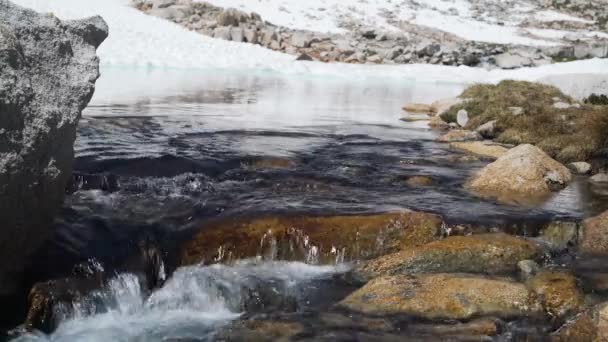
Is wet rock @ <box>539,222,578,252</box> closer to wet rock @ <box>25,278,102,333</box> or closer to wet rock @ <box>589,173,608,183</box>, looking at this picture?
wet rock @ <box>589,173,608,183</box>

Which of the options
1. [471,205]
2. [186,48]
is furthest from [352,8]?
[471,205]

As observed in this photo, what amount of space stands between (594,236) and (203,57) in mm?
42297

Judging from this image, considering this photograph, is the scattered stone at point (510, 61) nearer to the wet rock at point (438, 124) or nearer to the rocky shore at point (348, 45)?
the rocky shore at point (348, 45)

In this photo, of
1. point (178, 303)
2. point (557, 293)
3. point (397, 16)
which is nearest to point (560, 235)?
point (557, 293)

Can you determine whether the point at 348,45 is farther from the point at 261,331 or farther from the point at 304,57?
the point at 261,331

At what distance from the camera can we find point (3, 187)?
448cm

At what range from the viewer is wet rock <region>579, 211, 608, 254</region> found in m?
6.59

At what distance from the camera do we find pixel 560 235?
710 cm

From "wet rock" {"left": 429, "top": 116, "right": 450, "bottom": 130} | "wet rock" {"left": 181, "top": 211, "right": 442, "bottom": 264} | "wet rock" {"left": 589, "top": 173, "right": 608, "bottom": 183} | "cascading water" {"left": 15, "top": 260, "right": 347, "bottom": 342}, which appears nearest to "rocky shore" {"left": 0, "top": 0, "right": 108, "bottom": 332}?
"cascading water" {"left": 15, "top": 260, "right": 347, "bottom": 342}

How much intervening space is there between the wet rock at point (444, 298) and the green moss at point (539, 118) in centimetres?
728

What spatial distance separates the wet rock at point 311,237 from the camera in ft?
20.8

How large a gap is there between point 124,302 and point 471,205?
456 cm

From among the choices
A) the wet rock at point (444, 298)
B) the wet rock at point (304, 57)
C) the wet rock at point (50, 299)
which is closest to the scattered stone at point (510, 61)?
the wet rock at point (304, 57)

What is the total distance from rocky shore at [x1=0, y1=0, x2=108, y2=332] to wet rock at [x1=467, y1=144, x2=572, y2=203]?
556 centimetres
